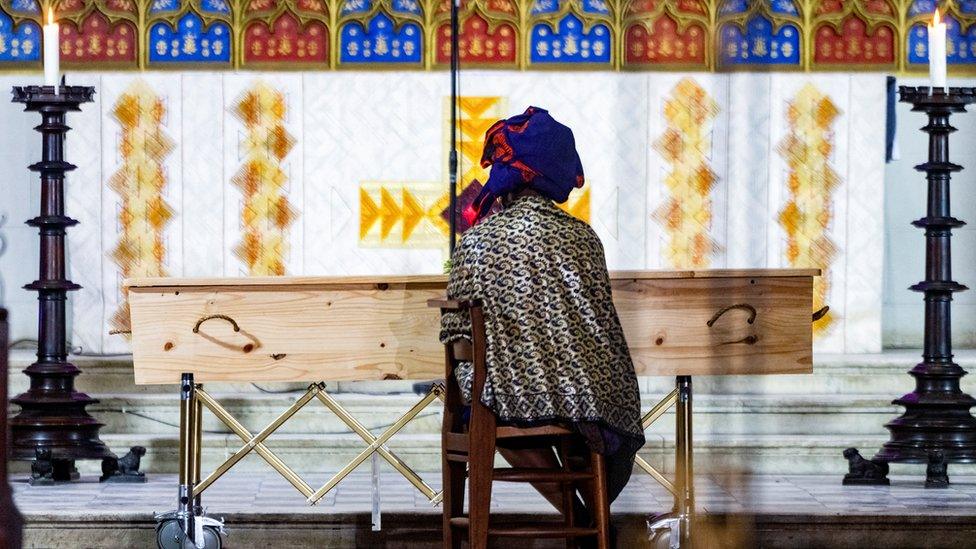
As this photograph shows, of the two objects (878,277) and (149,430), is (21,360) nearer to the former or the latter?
(149,430)

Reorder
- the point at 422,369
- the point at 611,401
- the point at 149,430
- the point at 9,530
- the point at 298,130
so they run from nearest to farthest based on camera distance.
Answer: the point at 9,530 < the point at 611,401 < the point at 422,369 < the point at 149,430 < the point at 298,130

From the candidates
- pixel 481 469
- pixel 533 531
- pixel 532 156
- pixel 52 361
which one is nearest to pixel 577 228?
pixel 532 156

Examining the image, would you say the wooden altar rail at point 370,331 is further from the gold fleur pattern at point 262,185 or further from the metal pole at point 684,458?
the gold fleur pattern at point 262,185

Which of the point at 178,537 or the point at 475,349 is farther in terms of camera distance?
A: the point at 178,537

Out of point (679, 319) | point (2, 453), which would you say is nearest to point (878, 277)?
point (679, 319)

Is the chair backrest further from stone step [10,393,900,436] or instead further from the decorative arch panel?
the decorative arch panel

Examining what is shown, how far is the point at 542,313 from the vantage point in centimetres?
351

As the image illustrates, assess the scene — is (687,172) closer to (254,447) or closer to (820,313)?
(820,313)

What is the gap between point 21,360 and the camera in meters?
6.00

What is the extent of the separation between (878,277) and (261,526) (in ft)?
10.7

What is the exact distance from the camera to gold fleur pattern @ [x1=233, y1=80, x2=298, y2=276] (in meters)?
6.52

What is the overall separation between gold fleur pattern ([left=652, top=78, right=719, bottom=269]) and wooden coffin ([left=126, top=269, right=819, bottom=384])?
7.59 feet

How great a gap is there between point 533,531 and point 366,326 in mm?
892

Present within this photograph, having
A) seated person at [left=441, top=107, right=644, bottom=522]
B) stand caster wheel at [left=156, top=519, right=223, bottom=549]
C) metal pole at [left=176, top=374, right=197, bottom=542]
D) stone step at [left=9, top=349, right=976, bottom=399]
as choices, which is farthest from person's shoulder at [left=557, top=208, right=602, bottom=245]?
stone step at [left=9, top=349, right=976, bottom=399]
